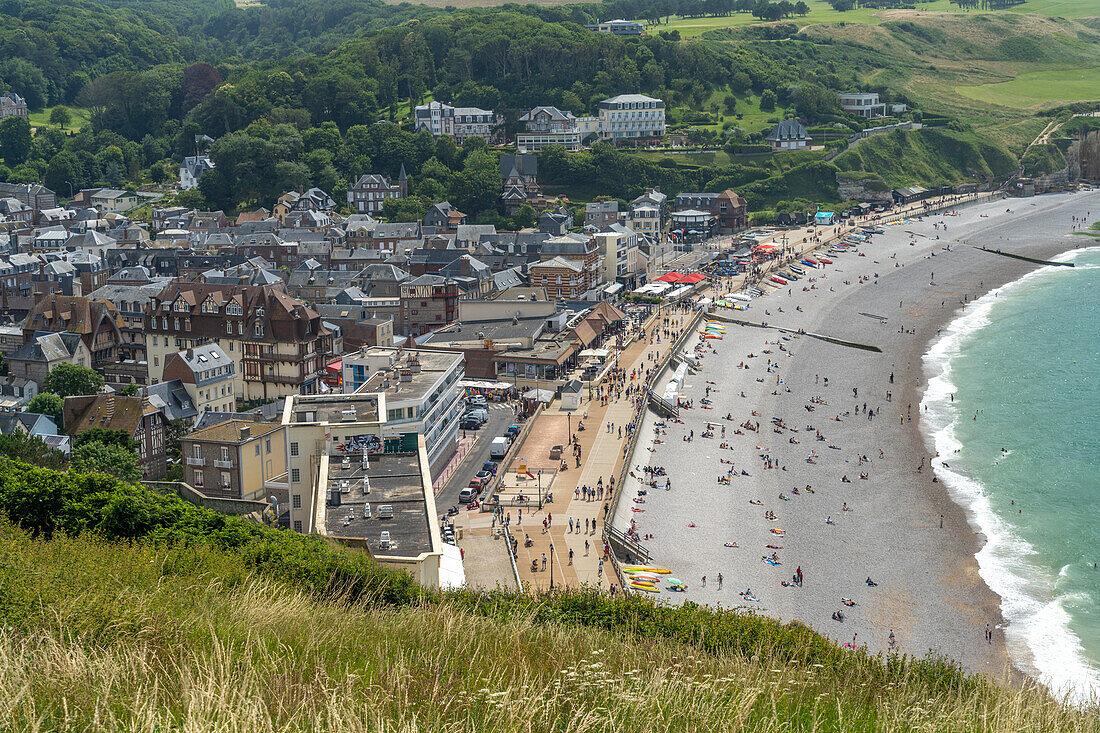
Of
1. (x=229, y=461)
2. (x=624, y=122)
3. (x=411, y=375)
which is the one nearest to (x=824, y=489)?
(x=411, y=375)

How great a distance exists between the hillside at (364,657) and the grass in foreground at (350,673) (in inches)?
1.8

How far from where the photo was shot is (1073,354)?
57938 mm

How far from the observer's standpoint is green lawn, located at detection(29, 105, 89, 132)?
123 metres

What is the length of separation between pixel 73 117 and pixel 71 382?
91.4 meters

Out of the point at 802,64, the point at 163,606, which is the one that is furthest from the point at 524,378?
the point at 802,64

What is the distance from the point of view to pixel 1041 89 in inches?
5861

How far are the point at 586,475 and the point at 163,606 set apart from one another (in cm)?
2516

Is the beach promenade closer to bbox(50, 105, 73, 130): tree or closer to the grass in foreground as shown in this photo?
the grass in foreground

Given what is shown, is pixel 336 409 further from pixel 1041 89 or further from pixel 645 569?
pixel 1041 89

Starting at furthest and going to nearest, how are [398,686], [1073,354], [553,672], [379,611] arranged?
1. [1073,354]
2. [379,611]
3. [553,672]
4. [398,686]

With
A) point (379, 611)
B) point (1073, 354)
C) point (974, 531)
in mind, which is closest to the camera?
point (379, 611)

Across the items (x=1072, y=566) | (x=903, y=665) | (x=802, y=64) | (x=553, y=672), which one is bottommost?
(x=1072, y=566)

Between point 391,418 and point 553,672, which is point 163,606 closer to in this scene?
point 553,672

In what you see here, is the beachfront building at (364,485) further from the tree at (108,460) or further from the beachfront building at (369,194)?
the beachfront building at (369,194)
